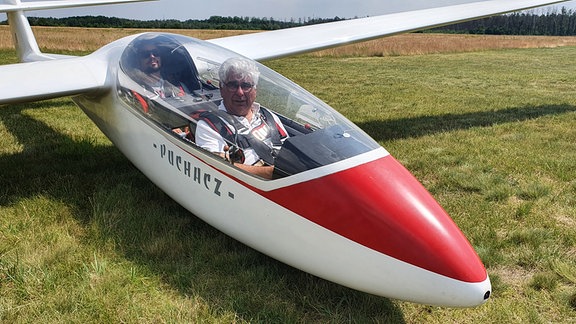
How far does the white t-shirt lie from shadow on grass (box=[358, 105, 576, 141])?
13.2ft

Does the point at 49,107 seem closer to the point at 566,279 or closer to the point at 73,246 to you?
the point at 73,246

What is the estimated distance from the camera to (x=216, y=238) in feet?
12.5

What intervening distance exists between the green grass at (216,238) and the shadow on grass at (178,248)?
0.01m

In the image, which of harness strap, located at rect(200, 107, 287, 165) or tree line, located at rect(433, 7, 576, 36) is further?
tree line, located at rect(433, 7, 576, 36)

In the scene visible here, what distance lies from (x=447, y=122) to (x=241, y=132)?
619cm

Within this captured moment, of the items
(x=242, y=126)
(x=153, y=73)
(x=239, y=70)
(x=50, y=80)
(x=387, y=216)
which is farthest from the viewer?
(x=50, y=80)

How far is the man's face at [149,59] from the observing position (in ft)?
14.1

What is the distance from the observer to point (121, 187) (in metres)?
4.87

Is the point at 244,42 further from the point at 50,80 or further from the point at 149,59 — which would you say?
the point at 149,59

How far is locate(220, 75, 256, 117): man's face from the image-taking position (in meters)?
3.56

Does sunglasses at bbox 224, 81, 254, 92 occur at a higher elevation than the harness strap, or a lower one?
higher

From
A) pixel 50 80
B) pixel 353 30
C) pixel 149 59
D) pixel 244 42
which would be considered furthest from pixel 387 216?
pixel 353 30

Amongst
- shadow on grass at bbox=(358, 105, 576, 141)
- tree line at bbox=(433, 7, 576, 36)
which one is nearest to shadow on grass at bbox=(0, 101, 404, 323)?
shadow on grass at bbox=(358, 105, 576, 141)

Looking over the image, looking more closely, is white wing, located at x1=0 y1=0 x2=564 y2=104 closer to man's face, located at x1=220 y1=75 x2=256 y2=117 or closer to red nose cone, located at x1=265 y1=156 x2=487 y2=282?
man's face, located at x1=220 y1=75 x2=256 y2=117
